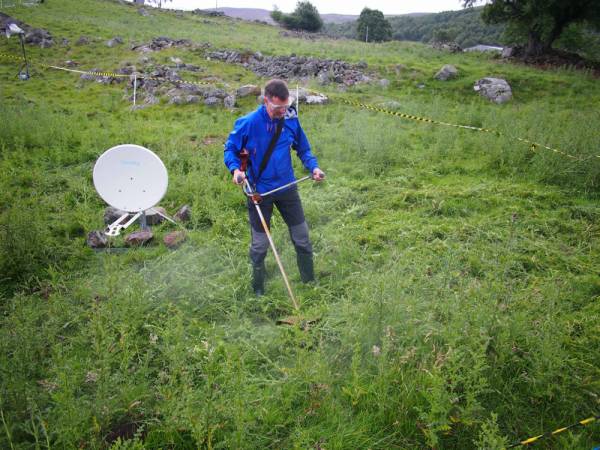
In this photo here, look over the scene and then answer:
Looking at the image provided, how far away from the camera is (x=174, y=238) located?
551cm

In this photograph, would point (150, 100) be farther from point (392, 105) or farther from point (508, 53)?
point (508, 53)

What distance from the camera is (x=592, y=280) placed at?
428 cm

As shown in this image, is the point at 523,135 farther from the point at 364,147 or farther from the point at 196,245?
the point at 196,245

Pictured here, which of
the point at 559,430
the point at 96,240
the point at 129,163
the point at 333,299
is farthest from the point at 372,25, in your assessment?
→ the point at 559,430

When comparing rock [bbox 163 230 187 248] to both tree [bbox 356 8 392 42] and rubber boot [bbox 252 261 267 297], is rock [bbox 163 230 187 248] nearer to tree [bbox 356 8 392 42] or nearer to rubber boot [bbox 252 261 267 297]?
rubber boot [bbox 252 261 267 297]

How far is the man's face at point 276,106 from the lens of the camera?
370cm

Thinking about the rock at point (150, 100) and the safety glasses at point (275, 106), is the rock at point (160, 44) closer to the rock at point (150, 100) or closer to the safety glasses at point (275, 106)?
the rock at point (150, 100)

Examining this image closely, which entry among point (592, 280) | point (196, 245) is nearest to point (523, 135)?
point (592, 280)

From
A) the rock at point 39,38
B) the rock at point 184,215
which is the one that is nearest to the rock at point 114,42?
the rock at point 39,38

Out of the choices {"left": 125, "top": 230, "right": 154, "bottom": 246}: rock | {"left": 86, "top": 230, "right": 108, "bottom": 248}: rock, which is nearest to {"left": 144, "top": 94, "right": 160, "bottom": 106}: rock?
{"left": 86, "top": 230, "right": 108, "bottom": 248}: rock

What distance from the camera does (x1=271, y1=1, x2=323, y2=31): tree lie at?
53.0 meters

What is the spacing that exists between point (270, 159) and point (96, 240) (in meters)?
3.07

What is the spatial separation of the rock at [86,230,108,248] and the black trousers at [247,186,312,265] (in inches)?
97.9

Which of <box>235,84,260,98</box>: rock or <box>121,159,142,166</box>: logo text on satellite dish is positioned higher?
<box>235,84,260,98</box>: rock
